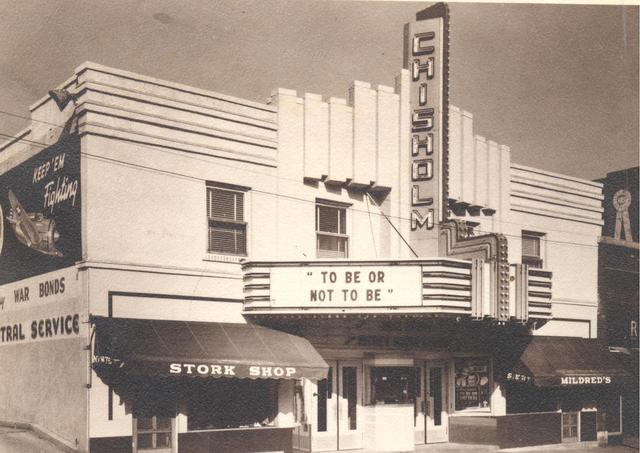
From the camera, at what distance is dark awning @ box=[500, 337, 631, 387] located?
18359mm

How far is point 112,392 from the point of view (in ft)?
44.6

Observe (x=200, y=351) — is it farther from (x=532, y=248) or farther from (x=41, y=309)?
(x=532, y=248)

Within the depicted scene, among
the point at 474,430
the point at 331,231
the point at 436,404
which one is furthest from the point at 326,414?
the point at 331,231

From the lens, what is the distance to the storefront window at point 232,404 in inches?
580

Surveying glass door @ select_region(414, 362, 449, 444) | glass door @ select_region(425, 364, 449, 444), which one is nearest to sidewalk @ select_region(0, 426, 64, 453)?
glass door @ select_region(414, 362, 449, 444)

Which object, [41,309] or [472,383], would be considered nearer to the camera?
[41,309]

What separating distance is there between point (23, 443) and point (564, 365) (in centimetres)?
1266

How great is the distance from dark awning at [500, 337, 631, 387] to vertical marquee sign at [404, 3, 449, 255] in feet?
12.5

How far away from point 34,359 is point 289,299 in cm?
523

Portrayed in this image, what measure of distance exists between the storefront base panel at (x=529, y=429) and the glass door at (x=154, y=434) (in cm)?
829

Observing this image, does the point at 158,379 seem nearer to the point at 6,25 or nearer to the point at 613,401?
the point at 6,25

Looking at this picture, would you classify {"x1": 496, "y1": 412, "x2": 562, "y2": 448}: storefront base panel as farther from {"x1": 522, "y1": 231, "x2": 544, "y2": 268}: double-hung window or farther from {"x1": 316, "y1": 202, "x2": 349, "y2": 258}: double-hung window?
{"x1": 316, "y1": 202, "x2": 349, "y2": 258}: double-hung window

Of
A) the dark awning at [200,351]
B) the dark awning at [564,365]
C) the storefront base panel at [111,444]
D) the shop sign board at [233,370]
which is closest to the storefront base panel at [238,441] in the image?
the storefront base panel at [111,444]

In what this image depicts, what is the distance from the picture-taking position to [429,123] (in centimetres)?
1802
